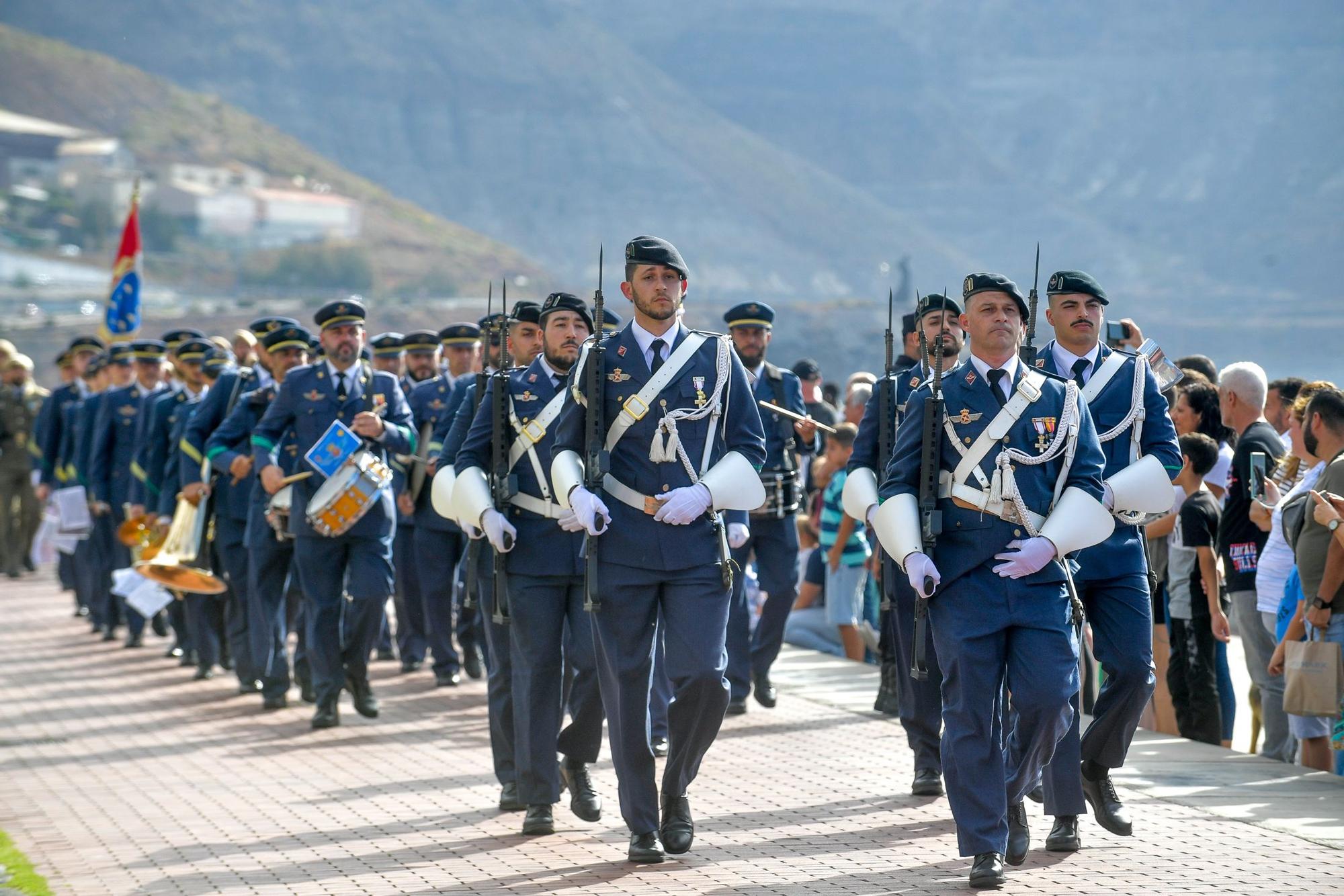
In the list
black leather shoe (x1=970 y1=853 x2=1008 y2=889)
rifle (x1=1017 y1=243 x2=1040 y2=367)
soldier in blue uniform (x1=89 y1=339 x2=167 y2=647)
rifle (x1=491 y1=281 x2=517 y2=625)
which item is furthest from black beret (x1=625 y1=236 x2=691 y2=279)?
soldier in blue uniform (x1=89 y1=339 x2=167 y2=647)

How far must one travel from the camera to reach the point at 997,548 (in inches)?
274

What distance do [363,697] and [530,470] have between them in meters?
3.86

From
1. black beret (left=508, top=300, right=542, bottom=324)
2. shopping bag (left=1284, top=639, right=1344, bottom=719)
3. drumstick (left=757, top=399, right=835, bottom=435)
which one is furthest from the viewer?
drumstick (left=757, top=399, right=835, bottom=435)

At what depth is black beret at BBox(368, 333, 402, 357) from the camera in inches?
586

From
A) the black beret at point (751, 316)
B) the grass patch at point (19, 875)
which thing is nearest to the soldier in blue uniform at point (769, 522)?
the black beret at point (751, 316)

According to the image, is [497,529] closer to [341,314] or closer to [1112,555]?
[1112,555]

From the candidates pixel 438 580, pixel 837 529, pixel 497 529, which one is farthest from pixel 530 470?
pixel 837 529

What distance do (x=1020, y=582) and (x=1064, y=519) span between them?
26 cm

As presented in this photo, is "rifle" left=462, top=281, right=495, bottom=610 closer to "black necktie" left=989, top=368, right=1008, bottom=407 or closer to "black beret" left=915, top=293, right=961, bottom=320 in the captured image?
"black beret" left=915, top=293, right=961, bottom=320

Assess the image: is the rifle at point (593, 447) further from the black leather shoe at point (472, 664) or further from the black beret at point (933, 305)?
the black leather shoe at point (472, 664)

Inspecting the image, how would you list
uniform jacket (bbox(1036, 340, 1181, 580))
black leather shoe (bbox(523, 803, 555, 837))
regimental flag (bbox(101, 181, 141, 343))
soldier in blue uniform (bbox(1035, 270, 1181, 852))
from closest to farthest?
soldier in blue uniform (bbox(1035, 270, 1181, 852))
uniform jacket (bbox(1036, 340, 1181, 580))
black leather shoe (bbox(523, 803, 555, 837))
regimental flag (bbox(101, 181, 141, 343))

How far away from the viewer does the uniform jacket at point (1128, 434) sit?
768cm

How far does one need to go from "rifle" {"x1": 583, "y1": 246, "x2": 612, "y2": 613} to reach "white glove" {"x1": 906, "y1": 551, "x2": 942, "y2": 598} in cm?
127

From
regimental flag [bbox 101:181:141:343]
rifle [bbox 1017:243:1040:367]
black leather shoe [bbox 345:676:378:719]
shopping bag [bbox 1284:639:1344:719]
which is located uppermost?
regimental flag [bbox 101:181:141:343]
